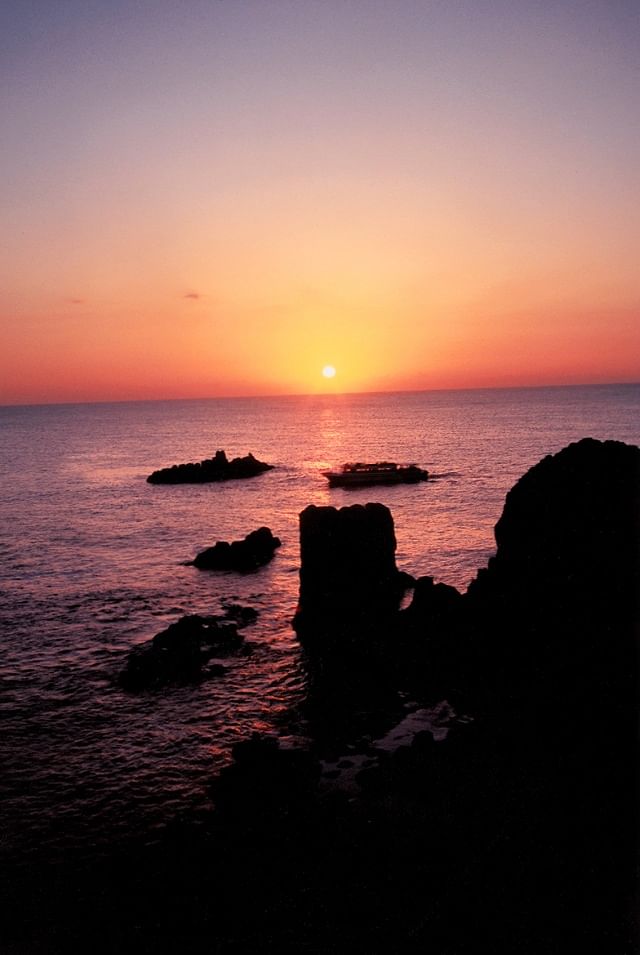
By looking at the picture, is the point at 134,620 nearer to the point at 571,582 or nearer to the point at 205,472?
the point at 571,582

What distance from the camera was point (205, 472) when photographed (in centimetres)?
11225

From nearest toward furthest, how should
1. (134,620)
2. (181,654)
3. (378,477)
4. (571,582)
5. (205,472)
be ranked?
(571,582) → (181,654) → (134,620) → (378,477) → (205,472)

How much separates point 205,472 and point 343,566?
7336 cm

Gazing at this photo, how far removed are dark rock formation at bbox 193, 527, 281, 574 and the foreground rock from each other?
14.8 metres

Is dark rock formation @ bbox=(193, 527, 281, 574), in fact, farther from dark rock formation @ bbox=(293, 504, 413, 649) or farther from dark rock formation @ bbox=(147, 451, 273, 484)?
dark rock formation @ bbox=(147, 451, 273, 484)

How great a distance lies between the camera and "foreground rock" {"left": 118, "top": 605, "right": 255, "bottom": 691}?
33.1 meters

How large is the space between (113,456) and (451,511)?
10528 centimetres

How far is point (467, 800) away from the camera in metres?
21.2

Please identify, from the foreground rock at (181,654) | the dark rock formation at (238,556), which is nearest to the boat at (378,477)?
the dark rock formation at (238,556)

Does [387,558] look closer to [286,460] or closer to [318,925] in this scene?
[318,925]

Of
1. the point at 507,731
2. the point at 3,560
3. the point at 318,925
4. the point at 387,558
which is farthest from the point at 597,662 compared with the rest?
the point at 3,560

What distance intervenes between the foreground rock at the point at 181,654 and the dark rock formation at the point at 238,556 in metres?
14.8

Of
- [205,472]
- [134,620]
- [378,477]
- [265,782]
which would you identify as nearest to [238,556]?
[134,620]

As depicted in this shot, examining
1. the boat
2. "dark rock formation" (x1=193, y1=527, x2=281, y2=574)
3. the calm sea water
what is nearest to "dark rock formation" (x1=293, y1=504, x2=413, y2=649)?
the calm sea water
